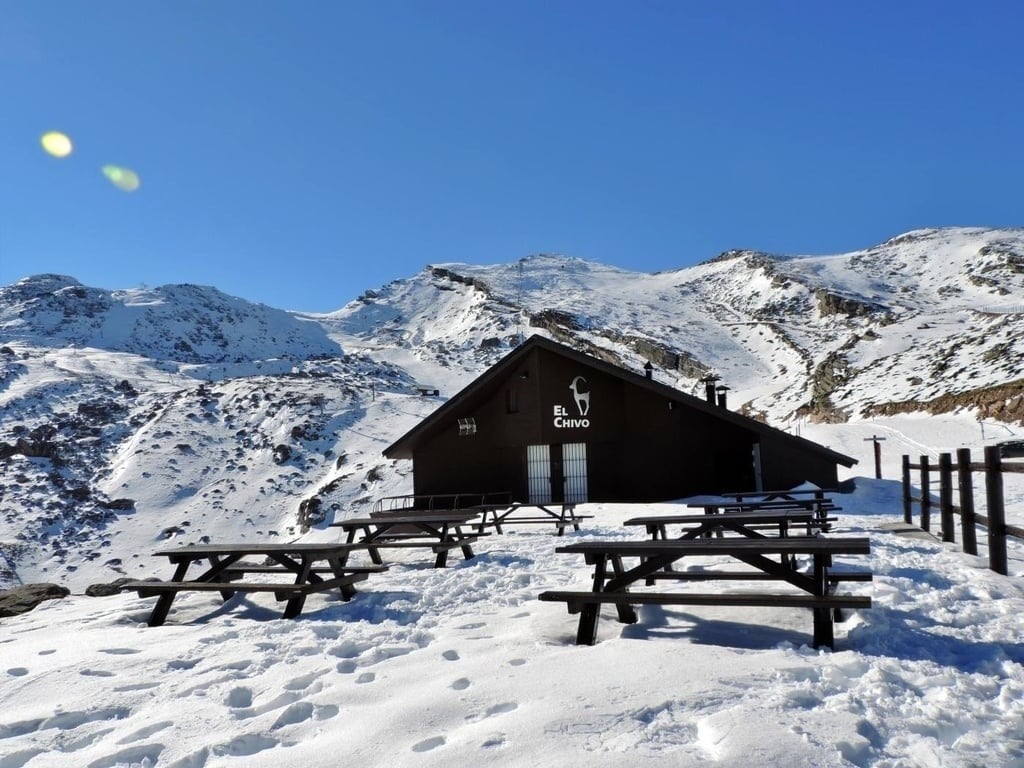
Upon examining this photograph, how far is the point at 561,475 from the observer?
2139 cm

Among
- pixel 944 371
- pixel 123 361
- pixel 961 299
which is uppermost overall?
pixel 961 299

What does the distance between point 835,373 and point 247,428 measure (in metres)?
42.4

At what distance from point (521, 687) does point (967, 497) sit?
6.59 metres

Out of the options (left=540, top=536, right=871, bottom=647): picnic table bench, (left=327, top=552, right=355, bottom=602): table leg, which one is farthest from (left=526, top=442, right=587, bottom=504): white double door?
(left=540, top=536, right=871, bottom=647): picnic table bench

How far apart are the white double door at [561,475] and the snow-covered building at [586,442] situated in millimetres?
31

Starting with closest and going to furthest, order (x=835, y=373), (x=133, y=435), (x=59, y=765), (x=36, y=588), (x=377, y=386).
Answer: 1. (x=59, y=765)
2. (x=36, y=588)
3. (x=133, y=435)
4. (x=835, y=373)
5. (x=377, y=386)

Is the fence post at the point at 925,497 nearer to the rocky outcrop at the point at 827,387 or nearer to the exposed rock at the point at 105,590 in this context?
the exposed rock at the point at 105,590

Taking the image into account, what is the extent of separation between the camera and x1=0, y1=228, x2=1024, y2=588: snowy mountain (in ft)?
118

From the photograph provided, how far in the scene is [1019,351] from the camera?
119ft

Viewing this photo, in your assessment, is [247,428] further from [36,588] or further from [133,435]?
[36,588]

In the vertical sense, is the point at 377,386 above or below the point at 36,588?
above

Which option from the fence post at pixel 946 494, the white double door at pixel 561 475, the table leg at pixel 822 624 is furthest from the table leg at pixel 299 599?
the white double door at pixel 561 475

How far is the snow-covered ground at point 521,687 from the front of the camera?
3051 millimetres

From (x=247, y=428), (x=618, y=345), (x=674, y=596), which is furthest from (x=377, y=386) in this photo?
(x=674, y=596)
